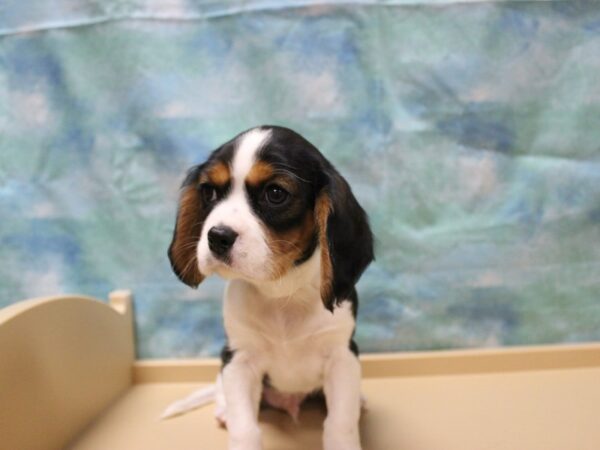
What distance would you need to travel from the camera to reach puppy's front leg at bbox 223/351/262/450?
131 centimetres

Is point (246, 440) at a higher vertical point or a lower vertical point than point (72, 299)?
lower

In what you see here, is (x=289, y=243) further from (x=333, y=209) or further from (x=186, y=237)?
(x=186, y=237)

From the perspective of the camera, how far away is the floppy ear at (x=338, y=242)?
1.27 metres

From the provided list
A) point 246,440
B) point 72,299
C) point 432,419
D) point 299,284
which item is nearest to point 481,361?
point 432,419

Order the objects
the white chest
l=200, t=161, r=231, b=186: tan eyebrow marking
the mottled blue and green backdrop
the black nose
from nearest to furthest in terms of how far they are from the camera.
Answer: the black nose → l=200, t=161, r=231, b=186: tan eyebrow marking → the white chest → the mottled blue and green backdrop

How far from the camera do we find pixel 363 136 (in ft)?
6.32

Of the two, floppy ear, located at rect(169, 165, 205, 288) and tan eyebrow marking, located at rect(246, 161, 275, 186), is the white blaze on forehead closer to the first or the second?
tan eyebrow marking, located at rect(246, 161, 275, 186)

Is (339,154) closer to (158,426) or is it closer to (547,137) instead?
(547,137)

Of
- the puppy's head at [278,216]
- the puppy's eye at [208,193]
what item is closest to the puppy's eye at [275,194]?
the puppy's head at [278,216]

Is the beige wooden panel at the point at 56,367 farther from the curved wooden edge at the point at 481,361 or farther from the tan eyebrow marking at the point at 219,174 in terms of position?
the tan eyebrow marking at the point at 219,174

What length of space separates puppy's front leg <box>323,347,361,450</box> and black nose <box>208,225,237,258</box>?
0.45 meters

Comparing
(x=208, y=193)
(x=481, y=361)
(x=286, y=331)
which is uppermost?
(x=208, y=193)

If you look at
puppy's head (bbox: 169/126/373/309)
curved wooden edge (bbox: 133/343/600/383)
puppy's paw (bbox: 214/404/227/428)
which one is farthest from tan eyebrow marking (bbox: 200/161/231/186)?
curved wooden edge (bbox: 133/343/600/383)

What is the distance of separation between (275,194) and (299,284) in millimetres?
261
